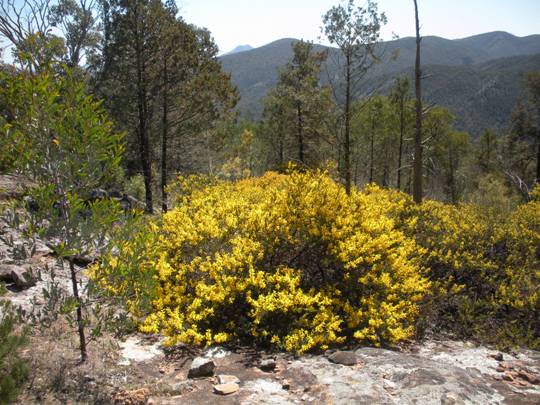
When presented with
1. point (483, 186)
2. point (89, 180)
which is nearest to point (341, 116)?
point (89, 180)

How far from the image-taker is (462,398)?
3.75 meters

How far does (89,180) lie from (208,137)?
1614cm

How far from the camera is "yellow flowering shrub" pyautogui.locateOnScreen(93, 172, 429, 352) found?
518 cm

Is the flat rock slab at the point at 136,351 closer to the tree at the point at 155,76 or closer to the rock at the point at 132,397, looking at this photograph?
the rock at the point at 132,397

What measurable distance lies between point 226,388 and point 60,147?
2926mm

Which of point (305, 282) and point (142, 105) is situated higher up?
point (142, 105)

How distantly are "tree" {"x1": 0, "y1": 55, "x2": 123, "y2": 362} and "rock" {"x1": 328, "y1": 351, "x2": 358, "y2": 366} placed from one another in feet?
9.70

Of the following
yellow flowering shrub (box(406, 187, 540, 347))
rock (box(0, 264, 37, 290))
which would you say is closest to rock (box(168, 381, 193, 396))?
rock (box(0, 264, 37, 290))

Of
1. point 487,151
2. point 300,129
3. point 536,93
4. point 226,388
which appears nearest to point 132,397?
point 226,388

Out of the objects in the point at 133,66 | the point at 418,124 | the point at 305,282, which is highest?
the point at 133,66

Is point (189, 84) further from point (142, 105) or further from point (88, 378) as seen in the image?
point (88, 378)

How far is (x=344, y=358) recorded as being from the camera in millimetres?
4617

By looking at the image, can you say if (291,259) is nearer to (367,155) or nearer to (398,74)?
(398,74)

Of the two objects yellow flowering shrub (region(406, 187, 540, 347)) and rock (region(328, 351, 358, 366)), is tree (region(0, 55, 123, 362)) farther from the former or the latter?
yellow flowering shrub (region(406, 187, 540, 347))
